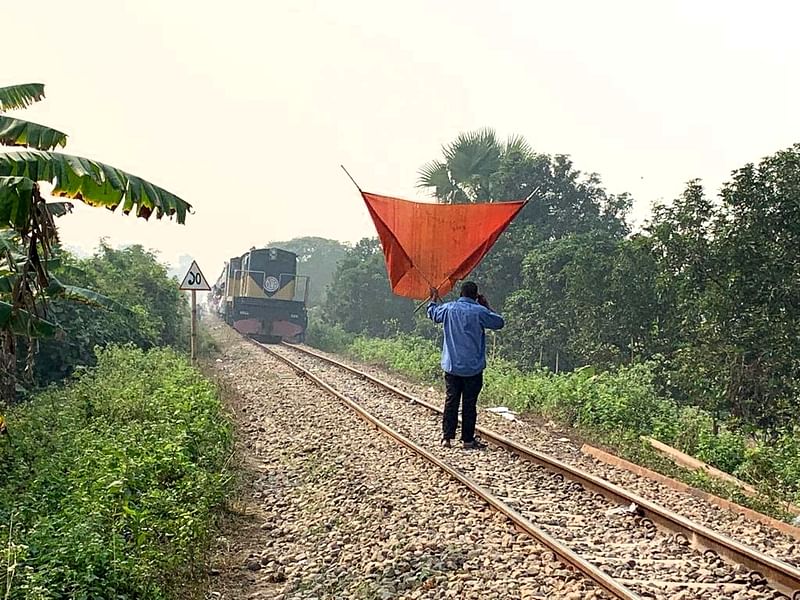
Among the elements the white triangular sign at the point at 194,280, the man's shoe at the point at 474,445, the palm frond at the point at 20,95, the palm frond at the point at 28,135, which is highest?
the palm frond at the point at 20,95

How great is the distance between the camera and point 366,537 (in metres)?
6.45

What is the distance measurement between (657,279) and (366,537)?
450 inches

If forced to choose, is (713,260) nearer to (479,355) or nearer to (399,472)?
(479,355)

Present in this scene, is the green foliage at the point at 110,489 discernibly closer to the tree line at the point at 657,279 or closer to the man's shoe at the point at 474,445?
the man's shoe at the point at 474,445

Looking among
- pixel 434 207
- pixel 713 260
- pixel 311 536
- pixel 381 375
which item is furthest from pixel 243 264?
pixel 311 536

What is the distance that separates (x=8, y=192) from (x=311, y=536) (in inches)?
146

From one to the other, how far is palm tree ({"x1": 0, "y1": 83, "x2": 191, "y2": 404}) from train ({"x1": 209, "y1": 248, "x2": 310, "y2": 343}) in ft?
73.7

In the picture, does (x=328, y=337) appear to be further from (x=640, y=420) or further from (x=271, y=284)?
(x=640, y=420)

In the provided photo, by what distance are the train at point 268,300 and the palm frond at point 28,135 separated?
23.8 meters

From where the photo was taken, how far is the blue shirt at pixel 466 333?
30.9ft

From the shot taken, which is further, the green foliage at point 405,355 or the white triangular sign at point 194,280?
the green foliage at point 405,355

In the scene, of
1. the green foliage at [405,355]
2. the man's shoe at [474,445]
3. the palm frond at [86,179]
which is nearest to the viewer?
the palm frond at [86,179]

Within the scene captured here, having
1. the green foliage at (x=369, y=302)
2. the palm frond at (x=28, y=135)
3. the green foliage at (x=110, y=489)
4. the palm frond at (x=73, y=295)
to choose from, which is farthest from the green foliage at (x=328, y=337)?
the palm frond at (x=28, y=135)

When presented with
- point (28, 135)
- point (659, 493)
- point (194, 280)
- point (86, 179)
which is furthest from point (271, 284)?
point (659, 493)
